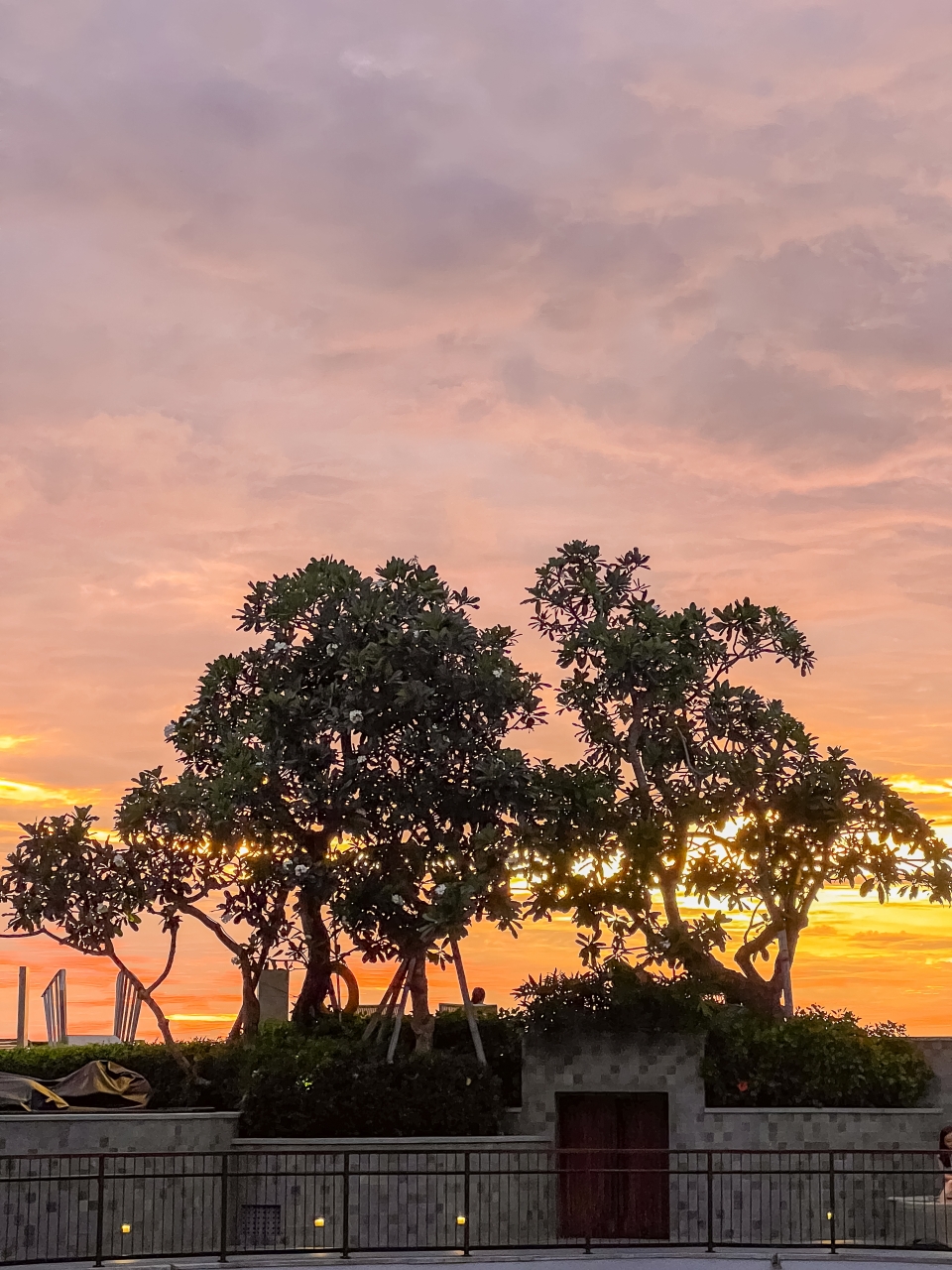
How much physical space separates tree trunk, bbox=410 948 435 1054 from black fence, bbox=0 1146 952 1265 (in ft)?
11.8

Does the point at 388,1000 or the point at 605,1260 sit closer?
the point at 605,1260

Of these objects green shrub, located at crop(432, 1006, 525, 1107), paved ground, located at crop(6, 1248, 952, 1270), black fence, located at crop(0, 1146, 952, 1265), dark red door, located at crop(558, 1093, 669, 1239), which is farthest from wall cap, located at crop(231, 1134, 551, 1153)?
paved ground, located at crop(6, 1248, 952, 1270)

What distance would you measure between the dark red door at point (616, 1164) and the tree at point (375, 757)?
12.5 ft

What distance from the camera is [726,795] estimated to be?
33.9m

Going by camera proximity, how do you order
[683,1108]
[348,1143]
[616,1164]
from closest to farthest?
[348,1143], [683,1108], [616,1164]

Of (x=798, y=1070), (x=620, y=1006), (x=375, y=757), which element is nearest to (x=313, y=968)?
(x=375, y=757)

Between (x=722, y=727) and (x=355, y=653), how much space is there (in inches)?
334

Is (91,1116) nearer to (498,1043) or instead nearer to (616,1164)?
(498,1043)

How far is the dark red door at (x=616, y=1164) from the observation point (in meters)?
29.7

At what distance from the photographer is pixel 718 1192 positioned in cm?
2939

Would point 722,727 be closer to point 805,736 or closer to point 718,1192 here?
point 805,736

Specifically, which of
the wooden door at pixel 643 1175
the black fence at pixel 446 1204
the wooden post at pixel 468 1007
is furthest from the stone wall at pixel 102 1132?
the wooden door at pixel 643 1175

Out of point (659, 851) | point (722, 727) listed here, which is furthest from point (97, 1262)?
point (722, 727)

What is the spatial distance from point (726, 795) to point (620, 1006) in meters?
5.81
